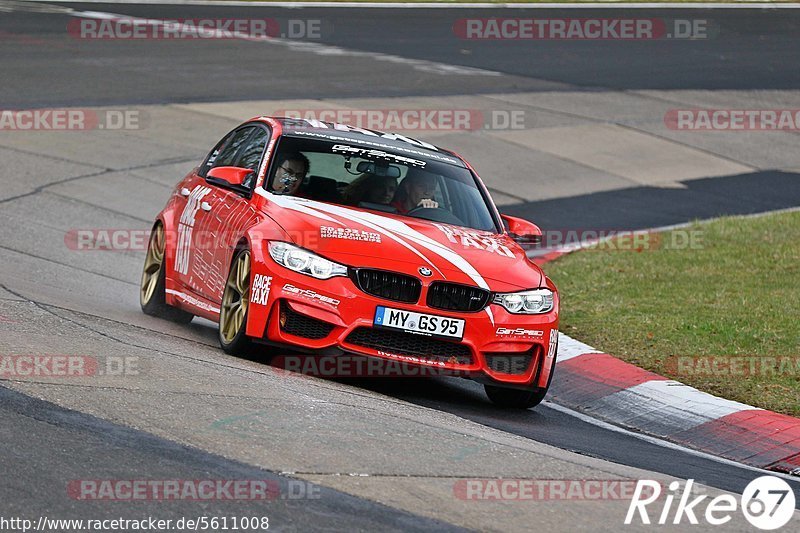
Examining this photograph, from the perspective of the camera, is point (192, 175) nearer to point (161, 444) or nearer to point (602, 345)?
point (602, 345)

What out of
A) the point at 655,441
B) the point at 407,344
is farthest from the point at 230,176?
the point at 655,441

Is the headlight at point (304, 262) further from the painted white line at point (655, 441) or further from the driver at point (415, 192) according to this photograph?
the painted white line at point (655, 441)

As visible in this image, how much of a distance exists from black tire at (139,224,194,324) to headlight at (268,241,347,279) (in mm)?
2221

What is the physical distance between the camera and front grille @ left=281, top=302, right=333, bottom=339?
26.6 feet

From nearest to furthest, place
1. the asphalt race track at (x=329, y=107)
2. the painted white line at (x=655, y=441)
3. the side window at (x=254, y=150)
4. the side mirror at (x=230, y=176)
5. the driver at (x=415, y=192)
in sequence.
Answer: the asphalt race track at (x=329, y=107) → the painted white line at (x=655, y=441) → the side mirror at (x=230, y=176) → the driver at (x=415, y=192) → the side window at (x=254, y=150)

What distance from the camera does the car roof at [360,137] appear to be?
9703 mm

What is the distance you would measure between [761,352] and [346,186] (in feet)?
10.4

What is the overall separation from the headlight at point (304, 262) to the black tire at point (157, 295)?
87.4 inches

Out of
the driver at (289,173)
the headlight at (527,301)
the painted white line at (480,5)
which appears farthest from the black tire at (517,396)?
the painted white line at (480,5)

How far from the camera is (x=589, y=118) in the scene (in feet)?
74.4

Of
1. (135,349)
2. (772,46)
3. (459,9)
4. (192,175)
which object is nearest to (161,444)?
(135,349)

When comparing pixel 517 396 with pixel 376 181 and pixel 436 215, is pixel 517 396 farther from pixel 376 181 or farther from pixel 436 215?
pixel 376 181

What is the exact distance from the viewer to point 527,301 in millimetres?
8445

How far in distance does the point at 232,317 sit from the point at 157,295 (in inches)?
73.9
